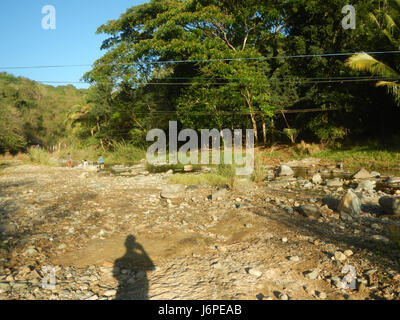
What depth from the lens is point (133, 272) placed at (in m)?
3.11

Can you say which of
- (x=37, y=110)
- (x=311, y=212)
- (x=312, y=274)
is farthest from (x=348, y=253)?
(x=37, y=110)

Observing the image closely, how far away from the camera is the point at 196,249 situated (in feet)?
12.0

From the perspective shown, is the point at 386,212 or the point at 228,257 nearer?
the point at 228,257

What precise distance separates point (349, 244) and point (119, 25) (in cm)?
2302

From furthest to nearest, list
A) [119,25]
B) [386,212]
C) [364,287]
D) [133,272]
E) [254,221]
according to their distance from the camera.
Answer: [119,25] < [386,212] < [254,221] < [133,272] < [364,287]

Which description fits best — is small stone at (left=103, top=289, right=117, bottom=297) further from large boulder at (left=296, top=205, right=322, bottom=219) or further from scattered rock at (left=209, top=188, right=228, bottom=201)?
scattered rock at (left=209, top=188, right=228, bottom=201)

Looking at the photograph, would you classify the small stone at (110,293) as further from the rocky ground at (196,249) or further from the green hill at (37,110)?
the green hill at (37,110)

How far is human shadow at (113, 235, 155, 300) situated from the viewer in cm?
265

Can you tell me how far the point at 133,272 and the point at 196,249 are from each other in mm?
919

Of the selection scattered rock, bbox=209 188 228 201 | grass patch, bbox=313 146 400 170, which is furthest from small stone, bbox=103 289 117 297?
grass patch, bbox=313 146 400 170

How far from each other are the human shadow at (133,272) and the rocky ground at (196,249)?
0.04ft

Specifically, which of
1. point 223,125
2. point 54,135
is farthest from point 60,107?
point 223,125

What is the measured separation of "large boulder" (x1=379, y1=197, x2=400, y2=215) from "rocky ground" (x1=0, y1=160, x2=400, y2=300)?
140 millimetres
